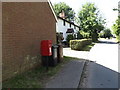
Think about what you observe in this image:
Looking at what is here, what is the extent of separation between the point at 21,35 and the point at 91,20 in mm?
42787

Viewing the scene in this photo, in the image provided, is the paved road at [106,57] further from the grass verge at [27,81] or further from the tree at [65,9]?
the tree at [65,9]

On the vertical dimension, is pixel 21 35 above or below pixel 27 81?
above

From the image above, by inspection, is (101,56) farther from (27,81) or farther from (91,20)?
(91,20)

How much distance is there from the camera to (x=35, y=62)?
855 cm

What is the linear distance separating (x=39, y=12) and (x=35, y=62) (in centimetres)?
268

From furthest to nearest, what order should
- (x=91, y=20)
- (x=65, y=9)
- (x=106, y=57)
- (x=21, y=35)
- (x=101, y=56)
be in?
(x=65, y=9), (x=91, y=20), (x=101, y=56), (x=106, y=57), (x=21, y=35)

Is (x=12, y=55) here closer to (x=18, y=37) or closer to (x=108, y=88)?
(x=18, y=37)

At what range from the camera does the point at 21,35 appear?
704 centimetres

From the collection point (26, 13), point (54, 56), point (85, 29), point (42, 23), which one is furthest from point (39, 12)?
point (85, 29)

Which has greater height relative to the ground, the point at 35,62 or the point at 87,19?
the point at 87,19

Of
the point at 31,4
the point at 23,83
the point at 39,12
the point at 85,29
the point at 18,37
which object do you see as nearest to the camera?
the point at 23,83

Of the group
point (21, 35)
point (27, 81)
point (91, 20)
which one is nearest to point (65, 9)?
point (91, 20)

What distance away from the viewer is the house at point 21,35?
5.99m

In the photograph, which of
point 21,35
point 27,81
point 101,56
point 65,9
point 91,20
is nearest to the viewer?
point 27,81
